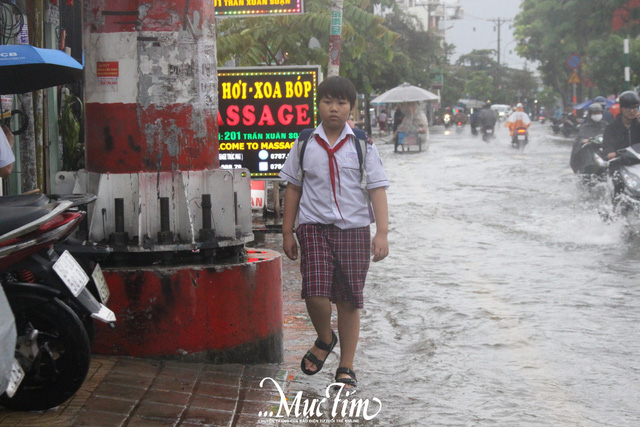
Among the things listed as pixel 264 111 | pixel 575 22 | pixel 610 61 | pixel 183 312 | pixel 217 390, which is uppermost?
pixel 575 22

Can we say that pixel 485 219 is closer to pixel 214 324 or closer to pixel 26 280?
pixel 214 324

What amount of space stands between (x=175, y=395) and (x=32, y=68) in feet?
12.7

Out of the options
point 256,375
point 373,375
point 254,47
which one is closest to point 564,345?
point 373,375

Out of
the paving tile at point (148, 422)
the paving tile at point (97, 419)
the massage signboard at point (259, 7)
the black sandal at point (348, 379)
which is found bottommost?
the black sandal at point (348, 379)

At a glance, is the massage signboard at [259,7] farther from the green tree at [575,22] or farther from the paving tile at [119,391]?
the green tree at [575,22]

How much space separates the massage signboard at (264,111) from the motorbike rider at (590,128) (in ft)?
29.7

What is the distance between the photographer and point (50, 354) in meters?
4.33

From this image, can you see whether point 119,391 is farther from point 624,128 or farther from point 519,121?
point 519,121

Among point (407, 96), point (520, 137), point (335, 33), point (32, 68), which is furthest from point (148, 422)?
point (407, 96)

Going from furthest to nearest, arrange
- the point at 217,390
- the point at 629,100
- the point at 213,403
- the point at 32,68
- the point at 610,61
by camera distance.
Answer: the point at 610,61, the point at 629,100, the point at 32,68, the point at 217,390, the point at 213,403

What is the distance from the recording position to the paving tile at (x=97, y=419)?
169 inches

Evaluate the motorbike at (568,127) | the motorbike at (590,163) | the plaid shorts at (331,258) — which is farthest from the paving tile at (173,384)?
the motorbike at (568,127)

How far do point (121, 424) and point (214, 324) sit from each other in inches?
45.4

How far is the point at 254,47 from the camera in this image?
14281 mm
